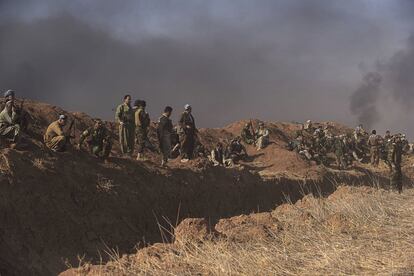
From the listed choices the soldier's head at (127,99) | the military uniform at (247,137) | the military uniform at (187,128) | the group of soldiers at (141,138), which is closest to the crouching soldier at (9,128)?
the group of soldiers at (141,138)

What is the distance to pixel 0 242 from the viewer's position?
10.1m

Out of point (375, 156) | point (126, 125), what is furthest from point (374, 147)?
point (126, 125)

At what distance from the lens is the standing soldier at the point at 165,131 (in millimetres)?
15508

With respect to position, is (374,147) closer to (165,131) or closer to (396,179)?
(396,179)

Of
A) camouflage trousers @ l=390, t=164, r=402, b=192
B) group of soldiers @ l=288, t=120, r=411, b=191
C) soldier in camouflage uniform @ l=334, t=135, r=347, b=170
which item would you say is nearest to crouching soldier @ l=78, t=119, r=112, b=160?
camouflage trousers @ l=390, t=164, r=402, b=192

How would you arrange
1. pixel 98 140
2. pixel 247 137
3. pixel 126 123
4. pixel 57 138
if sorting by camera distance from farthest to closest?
pixel 247 137
pixel 126 123
pixel 98 140
pixel 57 138

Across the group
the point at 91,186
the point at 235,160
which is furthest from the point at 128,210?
the point at 235,160

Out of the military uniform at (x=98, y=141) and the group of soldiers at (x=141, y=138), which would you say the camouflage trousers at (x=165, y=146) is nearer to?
the group of soldiers at (x=141, y=138)

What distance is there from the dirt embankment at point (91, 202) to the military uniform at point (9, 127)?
1.38 ft

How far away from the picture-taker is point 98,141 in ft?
46.4

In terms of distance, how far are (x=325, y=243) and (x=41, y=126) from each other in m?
16.1

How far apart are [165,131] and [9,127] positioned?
447 centimetres

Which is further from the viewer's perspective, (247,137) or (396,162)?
(247,137)

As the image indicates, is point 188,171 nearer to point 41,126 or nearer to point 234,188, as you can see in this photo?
point 234,188
